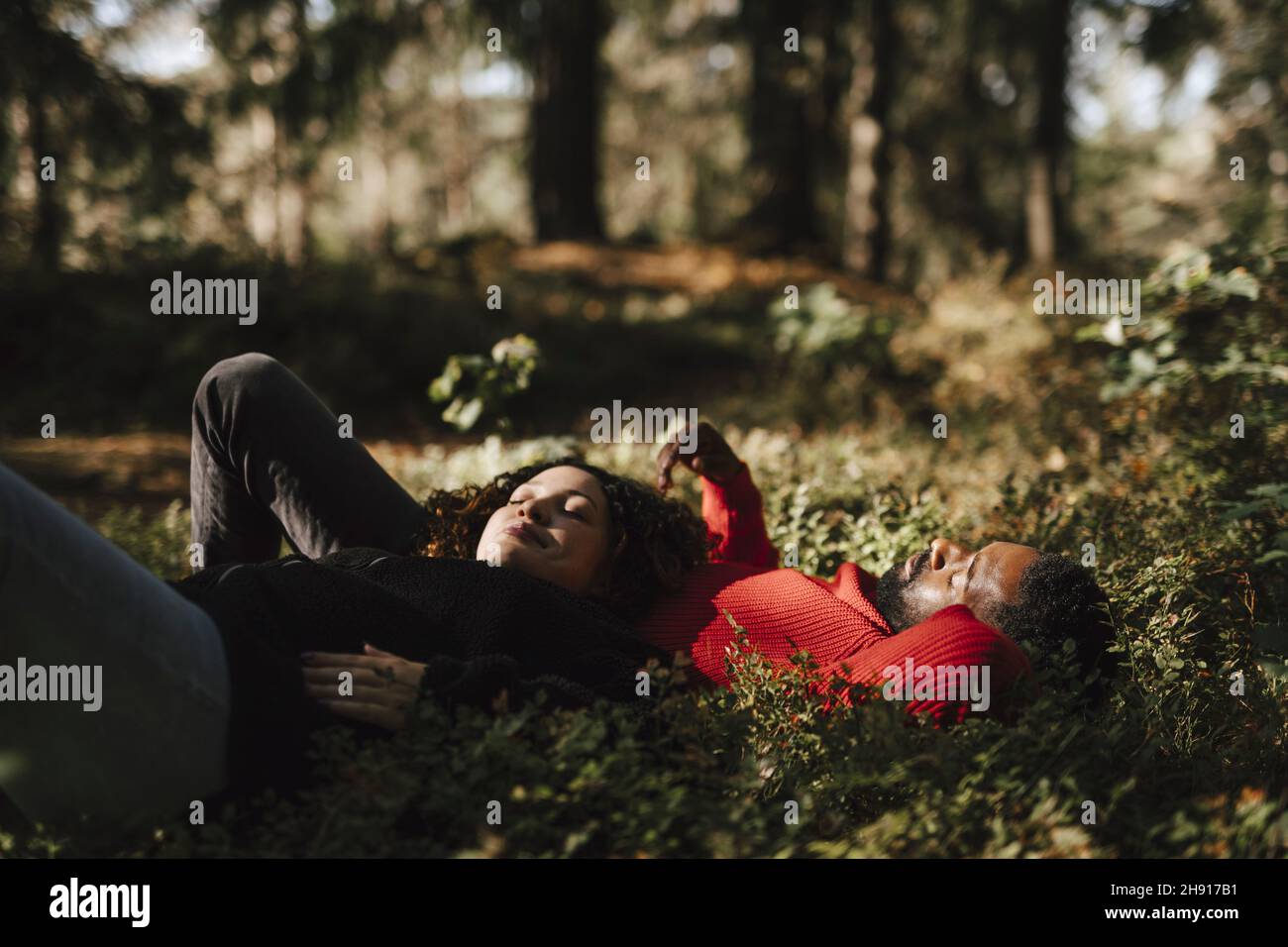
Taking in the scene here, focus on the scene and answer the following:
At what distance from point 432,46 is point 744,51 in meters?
5.70

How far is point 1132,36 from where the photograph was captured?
37.9 ft

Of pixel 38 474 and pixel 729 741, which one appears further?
pixel 38 474

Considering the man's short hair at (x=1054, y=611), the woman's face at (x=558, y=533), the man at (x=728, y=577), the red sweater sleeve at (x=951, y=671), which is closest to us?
the red sweater sleeve at (x=951, y=671)

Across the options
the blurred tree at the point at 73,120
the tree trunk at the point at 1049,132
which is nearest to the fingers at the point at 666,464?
the blurred tree at the point at 73,120

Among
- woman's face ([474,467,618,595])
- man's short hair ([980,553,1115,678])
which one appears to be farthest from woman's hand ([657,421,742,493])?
man's short hair ([980,553,1115,678])

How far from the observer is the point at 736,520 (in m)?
4.14

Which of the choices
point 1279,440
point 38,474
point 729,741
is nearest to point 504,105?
Answer: point 38,474

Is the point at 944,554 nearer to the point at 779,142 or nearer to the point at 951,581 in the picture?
the point at 951,581

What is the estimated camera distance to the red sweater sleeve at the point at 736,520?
162 inches

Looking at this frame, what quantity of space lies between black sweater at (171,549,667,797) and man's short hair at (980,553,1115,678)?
1.09 metres

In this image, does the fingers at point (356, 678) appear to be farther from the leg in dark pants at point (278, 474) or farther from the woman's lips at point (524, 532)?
the leg in dark pants at point (278, 474)

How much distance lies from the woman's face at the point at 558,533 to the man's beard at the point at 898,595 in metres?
0.91

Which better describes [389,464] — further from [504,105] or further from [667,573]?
[504,105]

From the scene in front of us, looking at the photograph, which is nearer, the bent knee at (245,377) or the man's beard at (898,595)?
the man's beard at (898,595)
